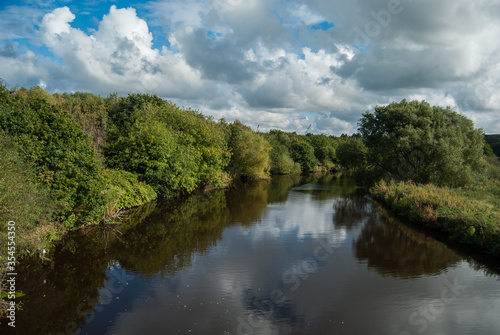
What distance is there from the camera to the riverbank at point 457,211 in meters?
18.0

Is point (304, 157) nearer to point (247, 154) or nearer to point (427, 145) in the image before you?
point (247, 154)

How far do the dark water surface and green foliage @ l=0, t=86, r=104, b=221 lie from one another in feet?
7.78

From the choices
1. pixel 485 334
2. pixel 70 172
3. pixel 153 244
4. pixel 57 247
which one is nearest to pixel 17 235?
pixel 57 247

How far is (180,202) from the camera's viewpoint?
32.6 m

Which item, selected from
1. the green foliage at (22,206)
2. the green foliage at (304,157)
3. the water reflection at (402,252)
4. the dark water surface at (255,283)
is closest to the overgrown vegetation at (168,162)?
the green foliage at (22,206)

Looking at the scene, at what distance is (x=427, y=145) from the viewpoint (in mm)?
→ 34062

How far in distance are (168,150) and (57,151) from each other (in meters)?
13.5

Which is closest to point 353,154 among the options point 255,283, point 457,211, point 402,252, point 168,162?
point 457,211

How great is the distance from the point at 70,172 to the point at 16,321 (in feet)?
29.3

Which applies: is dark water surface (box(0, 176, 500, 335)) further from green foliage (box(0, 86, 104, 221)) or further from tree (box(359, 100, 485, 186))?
tree (box(359, 100, 485, 186))

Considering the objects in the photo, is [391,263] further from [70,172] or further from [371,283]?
[70,172]

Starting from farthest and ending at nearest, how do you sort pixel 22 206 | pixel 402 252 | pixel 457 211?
1. pixel 457 211
2. pixel 402 252
3. pixel 22 206

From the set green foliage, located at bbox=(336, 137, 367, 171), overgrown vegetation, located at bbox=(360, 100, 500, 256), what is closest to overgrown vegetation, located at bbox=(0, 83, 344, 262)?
green foliage, located at bbox=(336, 137, 367, 171)

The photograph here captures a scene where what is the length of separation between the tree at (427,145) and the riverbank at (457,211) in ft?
10.6
